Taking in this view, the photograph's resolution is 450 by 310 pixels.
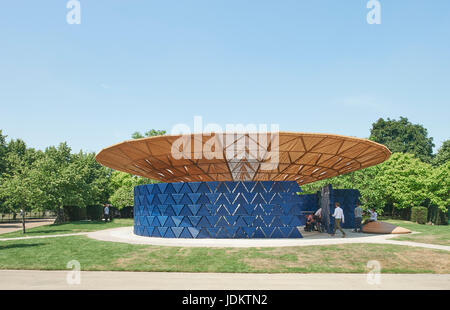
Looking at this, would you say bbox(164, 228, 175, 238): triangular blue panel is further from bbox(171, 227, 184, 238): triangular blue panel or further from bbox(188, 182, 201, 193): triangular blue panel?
bbox(188, 182, 201, 193): triangular blue panel

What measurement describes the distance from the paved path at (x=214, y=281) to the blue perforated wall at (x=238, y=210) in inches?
347

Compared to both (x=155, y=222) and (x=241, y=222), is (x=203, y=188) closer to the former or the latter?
(x=241, y=222)

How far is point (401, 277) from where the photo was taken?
10398mm

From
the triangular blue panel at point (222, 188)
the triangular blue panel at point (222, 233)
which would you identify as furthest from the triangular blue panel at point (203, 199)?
the triangular blue panel at point (222, 233)

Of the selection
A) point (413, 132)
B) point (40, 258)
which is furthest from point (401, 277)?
point (413, 132)

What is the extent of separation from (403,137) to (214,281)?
79330 mm

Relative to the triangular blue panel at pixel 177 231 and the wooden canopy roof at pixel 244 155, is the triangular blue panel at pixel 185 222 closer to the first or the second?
the triangular blue panel at pixel 177 231

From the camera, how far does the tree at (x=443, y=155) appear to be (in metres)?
61.8

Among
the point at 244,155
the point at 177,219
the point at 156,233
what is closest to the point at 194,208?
the point at 177,219

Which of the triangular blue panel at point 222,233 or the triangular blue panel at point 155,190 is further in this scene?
the triangular blue panel at point 155,190

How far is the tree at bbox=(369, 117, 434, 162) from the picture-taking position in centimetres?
7469

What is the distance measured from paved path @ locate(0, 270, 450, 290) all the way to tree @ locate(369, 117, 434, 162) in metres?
71.7
